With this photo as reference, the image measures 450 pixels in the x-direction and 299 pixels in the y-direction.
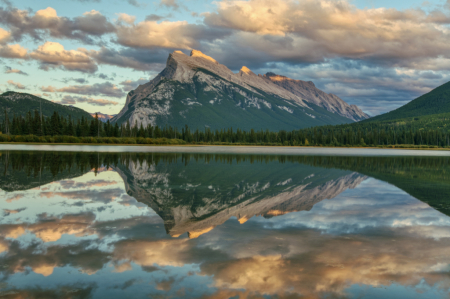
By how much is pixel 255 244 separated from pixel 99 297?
19.3ft

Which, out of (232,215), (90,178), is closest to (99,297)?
(232,215)

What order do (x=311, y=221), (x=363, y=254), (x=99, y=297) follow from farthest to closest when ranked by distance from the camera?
(x=311, y=221), (x=363, y=254), (x=99, y=297)

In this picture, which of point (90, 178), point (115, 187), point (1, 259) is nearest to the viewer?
point (1, 259)

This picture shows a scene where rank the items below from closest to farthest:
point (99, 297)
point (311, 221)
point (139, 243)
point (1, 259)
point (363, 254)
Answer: point (99, 297), point (1, 259), point (363, 254), point (139, 243), point (311, 221)

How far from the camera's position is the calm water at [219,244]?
28.3 feet

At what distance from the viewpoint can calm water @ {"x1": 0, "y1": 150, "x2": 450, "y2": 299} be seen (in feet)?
28.3

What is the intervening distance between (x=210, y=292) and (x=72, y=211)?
37.3 ft

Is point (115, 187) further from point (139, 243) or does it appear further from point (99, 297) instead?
point (99, 297)

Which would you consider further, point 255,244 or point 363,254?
point 255,244

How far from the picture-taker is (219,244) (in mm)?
12109

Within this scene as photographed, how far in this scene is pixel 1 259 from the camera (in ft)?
33.3

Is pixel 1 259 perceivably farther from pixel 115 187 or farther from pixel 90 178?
pixel 90 178

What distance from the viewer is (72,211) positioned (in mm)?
Result: 16969

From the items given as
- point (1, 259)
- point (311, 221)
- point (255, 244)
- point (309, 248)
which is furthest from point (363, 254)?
point (1, 259)
